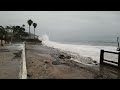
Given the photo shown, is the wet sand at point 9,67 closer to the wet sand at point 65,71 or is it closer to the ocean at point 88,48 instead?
the wet sand at point 65,71

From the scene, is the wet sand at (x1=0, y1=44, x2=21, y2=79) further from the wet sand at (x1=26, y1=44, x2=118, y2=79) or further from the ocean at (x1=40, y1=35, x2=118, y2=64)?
the ocean at (x1=40, y1=35, x2=118, y2=64)

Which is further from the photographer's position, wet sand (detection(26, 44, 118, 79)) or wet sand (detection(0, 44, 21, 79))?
wet sand (detection(26, 44, 118, 79))

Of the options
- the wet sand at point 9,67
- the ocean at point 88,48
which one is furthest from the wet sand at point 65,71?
the ocean at point 88,48

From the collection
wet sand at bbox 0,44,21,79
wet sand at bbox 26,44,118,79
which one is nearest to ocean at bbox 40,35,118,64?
wet sand at bbox 26,44,118,79

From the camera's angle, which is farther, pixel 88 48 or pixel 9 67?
pixel 88 48

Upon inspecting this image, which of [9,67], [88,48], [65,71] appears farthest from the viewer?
[88,48]

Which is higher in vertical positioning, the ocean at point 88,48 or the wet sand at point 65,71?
the wet sand at point 65,71

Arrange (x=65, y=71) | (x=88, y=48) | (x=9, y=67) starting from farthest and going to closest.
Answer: (x=88, y=48) < (x=9, y=67) < (x=65, y=71)

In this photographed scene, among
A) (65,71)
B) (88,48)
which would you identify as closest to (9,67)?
(65,71)

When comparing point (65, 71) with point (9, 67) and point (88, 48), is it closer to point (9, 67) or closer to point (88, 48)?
point (9, 67)

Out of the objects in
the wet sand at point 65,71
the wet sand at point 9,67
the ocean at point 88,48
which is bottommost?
the ocean at point 88,48

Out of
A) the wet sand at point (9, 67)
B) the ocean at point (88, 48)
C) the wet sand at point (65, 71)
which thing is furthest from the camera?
the ocean at point (88, 48)
